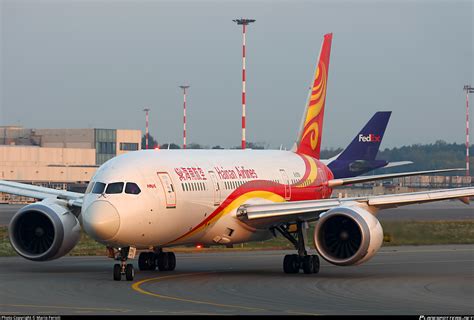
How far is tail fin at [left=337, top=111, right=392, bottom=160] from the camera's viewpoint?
57650 mm

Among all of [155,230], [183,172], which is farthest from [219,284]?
[183,172]

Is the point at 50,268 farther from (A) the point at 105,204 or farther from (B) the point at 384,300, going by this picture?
(B) the point at 384,300

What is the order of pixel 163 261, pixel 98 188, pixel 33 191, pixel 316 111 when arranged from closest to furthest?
pixel 98 188
pixel 163 261
pixel 33 191
pixel 316 111

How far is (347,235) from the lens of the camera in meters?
32.9

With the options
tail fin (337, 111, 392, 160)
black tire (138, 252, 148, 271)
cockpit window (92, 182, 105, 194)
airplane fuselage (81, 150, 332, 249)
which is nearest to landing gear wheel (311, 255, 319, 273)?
airplane fuselage (81, 150, 332, 249)

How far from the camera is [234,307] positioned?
944 inches

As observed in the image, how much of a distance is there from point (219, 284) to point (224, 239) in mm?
5050

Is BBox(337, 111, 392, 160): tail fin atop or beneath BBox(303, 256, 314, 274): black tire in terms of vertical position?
atop

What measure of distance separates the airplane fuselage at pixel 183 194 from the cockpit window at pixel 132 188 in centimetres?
4

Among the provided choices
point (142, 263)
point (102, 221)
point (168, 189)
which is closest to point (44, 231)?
point (142, 263)

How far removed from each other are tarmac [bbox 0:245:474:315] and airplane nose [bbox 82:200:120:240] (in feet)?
4.65

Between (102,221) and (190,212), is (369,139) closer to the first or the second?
(190,212)

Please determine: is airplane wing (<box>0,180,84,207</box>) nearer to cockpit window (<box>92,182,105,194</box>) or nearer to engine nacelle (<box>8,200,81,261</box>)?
engine nacelle (<box>8,200,81,261</box>)

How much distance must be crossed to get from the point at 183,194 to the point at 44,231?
5226 mm
